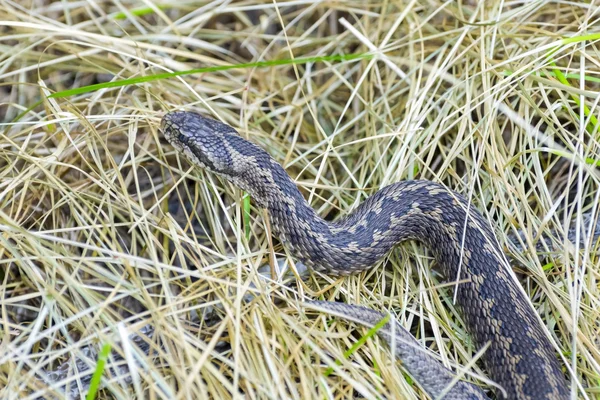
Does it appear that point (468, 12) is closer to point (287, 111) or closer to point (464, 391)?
point (287, 111)

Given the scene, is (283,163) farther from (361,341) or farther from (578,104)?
(578,104)

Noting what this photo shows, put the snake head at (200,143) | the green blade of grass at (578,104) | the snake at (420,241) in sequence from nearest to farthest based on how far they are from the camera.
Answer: the snake at (420,241)
the green blade of grass at (578,104)
the snake head at (200,143)

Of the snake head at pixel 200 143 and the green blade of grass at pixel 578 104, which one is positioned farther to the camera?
the snake head at pixel 200 143

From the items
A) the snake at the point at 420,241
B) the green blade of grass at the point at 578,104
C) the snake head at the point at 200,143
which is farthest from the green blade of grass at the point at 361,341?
the green blade of grass at the point at 578,104

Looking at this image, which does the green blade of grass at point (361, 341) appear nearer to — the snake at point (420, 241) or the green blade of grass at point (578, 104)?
the snake at point (420, 241)

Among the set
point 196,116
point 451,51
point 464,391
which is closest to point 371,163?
point 451,51

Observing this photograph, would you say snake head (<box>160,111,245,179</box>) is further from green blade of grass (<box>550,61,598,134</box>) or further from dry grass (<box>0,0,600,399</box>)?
green blade of grass (<box>550,61,598,134</box>)
